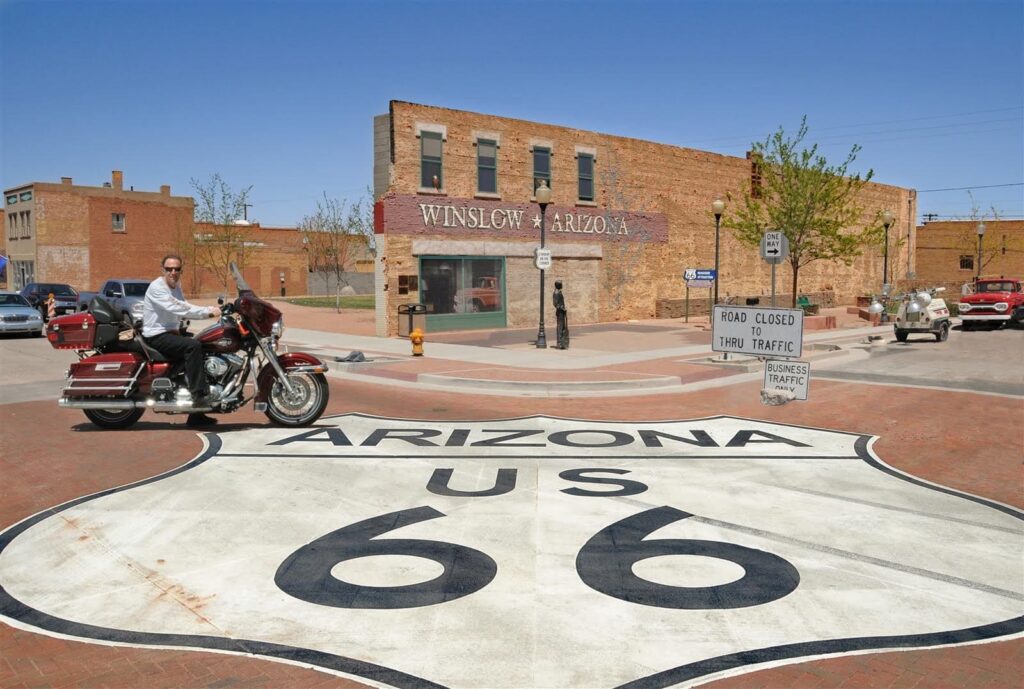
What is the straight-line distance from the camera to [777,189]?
3061 centimetres

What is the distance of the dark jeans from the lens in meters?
10.1

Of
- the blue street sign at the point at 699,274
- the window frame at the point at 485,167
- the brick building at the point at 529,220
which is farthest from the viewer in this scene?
the blue street sign at the point at 699,274

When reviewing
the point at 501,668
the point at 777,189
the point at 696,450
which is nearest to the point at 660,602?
the point at 501,668

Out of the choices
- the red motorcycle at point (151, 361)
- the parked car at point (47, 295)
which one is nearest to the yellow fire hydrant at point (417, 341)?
the red motorcycle at point (151, 361)

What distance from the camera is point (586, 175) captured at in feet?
106

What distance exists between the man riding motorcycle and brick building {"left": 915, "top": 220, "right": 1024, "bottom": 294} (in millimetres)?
66577

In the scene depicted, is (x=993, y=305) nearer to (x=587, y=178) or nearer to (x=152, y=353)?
(x=587, y=178)

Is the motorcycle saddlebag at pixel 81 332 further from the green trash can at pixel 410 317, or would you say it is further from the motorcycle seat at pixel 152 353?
the green trash can at pixel 410 317

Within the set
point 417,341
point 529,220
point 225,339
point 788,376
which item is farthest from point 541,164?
point 225,339

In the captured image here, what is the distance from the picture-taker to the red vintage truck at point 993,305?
30422 millimetres

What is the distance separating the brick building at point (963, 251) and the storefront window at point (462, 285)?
49.2m

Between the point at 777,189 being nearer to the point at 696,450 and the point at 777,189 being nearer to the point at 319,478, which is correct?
the point at 696,450

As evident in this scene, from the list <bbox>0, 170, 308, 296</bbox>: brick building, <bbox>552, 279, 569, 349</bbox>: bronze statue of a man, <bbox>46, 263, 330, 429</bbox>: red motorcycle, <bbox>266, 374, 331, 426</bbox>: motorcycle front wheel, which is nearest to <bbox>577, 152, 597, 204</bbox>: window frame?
<bbox>552, 279, 569, 349</bbox>: bronze statue of a man

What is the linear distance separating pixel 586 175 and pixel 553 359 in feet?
47.8
